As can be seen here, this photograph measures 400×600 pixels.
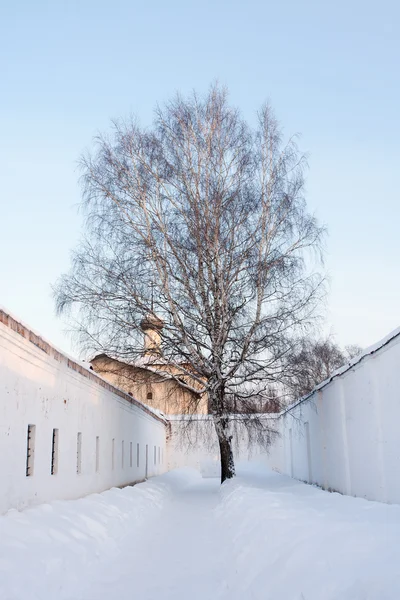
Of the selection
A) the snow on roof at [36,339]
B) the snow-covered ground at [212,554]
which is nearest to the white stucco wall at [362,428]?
the snow-covered ground at [212,554]

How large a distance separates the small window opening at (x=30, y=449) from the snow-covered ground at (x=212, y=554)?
732 millimetres

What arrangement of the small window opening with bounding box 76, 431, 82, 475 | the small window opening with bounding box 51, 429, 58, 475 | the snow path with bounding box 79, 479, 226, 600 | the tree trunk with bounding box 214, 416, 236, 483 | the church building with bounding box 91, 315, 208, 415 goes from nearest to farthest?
the snow path with bounding box 79, 479, 226, 600, the small window opening with bounding box 51, 429, 58, 475, the small window opening with bounding box 76, 431, 82, 475, the church building with bounding box 91, 315, 208, 415, the tree trunk with bounding box 214, 416, 236, 483

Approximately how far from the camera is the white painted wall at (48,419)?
9211mm

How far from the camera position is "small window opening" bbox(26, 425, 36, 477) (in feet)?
34.3

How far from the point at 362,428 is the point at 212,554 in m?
5.60

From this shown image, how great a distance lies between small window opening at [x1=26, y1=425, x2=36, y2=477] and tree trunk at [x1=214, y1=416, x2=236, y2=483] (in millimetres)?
9813

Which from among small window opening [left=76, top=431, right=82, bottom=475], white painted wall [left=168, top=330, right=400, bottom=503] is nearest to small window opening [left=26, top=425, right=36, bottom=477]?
small window opening [left=76, top=431, right=82, bottom=475]

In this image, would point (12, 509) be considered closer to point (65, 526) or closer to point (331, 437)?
point (65, 526)

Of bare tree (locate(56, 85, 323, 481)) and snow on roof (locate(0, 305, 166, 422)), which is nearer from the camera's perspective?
snow on roof (locate(0, 305, 166, 422))

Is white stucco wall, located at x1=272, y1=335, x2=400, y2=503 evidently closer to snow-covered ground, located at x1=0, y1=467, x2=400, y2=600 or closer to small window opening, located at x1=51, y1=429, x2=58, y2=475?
snow-covered ground, located at x1=0, y1=467, x2=400, y2=600

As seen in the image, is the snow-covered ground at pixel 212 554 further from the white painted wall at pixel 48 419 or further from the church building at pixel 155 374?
the church building at pixel 155 374

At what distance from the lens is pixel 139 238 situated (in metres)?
18.7

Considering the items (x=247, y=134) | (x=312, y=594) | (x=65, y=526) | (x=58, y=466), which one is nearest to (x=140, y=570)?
(x=65, y=526)

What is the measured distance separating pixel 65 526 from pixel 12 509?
831 mm
